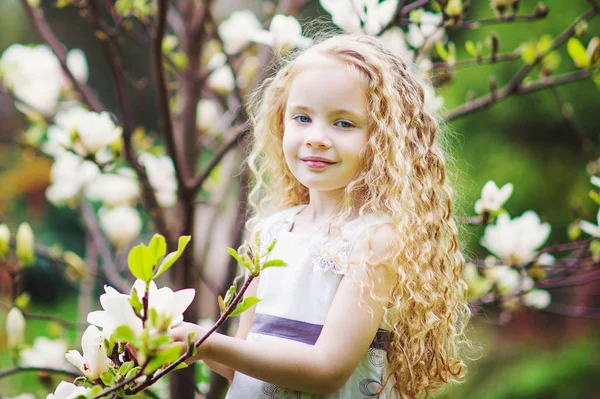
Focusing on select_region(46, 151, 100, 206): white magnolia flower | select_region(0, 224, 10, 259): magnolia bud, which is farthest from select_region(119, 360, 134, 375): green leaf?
select_region(46, 151, 100, 206): white magnolia flower

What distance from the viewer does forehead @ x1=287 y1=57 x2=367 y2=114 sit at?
0.84m

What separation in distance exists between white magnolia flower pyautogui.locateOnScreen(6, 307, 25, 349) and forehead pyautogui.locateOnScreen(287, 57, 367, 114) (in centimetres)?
47

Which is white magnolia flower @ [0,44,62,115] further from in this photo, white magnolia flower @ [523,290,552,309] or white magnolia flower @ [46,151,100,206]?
white magnolia flower @ [523,290,552,309]

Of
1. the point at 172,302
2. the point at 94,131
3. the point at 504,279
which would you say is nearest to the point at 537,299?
the point at 504,279

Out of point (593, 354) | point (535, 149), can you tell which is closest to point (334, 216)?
point (593, 354)

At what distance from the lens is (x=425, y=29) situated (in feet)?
4.22

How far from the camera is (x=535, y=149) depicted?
2.97 metres

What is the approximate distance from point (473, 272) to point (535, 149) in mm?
1782

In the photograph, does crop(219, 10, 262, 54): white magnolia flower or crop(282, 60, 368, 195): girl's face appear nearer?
crop(282, 60, 368, 195): girl's face

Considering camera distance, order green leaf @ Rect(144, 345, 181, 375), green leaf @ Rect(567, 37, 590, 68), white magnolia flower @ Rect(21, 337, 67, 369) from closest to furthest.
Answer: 1. green leaf @ Rect(144, 345, 181, 375)
2. green leaf @ Rect(567, 37, 590, 68)
3. white magnolia flower @ Rect(21, 337, 67, 369)

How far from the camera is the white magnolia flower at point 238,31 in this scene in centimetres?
147

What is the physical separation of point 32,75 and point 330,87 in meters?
0.82

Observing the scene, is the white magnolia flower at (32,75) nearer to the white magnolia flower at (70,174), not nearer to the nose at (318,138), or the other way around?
the white magnolia flower at (70,174)

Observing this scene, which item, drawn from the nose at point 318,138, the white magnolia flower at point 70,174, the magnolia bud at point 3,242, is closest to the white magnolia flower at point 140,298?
the nose at point 318,138
